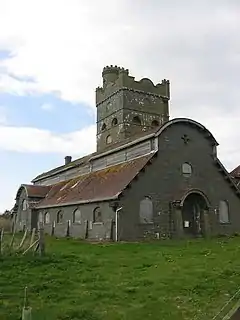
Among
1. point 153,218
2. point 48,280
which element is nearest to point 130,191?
point 153,218

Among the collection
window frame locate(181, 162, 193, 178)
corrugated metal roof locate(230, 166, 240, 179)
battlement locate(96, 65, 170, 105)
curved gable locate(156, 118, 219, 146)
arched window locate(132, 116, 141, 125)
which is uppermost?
battlement locate(96, 65, 170, 105)

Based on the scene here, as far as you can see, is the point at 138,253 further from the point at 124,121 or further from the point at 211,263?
the point at 124,121

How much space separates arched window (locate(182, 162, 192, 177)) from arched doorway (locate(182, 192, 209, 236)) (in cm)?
154

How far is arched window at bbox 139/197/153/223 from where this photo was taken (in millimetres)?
31641

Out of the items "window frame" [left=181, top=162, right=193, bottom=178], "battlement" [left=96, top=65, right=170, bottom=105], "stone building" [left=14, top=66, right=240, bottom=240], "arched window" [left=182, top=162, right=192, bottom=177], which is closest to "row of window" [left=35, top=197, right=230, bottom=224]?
"stone building" [left=14, top=66, right=240, bottom=240]

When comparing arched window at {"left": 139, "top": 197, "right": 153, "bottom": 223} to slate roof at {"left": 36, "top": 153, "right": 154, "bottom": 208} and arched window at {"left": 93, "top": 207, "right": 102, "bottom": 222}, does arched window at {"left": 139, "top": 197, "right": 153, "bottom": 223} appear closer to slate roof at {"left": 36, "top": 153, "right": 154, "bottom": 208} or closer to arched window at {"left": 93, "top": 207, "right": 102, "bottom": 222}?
slate roof at {"left": 36, "top": 153, "right": 154, "bottom": 208}

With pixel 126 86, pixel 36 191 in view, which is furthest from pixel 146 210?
pixel 126 86

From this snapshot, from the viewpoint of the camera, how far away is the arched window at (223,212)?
35406mm

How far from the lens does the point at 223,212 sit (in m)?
35.6

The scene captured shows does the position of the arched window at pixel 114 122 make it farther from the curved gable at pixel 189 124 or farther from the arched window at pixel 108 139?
the curved gable at pixel 189 124

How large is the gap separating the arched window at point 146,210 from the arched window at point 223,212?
6.68 m

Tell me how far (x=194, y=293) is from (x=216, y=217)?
22.9 metres

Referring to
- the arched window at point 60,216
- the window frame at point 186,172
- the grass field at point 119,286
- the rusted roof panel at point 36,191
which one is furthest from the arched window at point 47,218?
the grass field at point 119,286

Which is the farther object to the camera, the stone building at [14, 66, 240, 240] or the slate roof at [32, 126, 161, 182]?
the slate roof at [32, 126, 161, 182]
